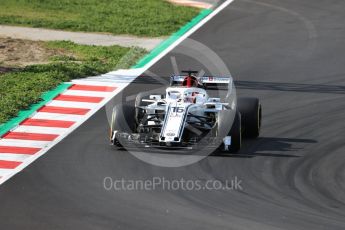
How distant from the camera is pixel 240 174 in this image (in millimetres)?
20922

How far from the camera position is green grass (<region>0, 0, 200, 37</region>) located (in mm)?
34847

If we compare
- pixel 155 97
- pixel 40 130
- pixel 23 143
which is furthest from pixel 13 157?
pixel 155 97

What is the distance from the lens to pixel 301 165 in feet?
71.3

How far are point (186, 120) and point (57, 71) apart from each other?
772cm

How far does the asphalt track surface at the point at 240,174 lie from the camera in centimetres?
1823

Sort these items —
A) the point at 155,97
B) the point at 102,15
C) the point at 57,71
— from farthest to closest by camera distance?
1. the point at 102,15
2. the point at 57,71
3. the point at 155,97

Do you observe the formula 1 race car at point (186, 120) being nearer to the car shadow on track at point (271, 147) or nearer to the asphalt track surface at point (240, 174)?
the car shadow on track at point (271, 147)

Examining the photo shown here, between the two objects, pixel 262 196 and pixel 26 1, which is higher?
pixel 26 1

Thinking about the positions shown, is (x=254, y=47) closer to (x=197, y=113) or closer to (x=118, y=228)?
(x=197, y=113)

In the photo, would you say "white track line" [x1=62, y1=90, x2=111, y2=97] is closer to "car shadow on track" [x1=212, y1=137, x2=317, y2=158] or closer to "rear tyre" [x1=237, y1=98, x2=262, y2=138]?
"rear tyre" [x1=237, y1=98, x2=262, y2=138]

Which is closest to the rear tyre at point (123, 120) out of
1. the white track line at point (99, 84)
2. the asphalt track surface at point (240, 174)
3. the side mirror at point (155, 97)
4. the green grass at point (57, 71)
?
the asphalt track surface at point (240, 174)

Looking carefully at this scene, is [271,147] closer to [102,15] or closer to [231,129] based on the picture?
[231,129]

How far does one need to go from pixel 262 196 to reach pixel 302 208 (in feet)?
3.07

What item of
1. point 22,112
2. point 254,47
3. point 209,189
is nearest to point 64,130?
point 22,112
